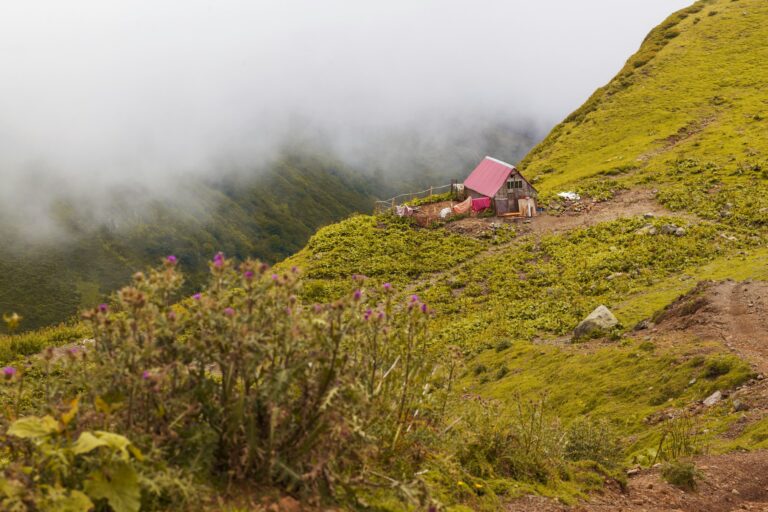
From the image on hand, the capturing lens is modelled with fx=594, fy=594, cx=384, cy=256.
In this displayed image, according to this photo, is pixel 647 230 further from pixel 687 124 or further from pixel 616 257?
pixel 687 124

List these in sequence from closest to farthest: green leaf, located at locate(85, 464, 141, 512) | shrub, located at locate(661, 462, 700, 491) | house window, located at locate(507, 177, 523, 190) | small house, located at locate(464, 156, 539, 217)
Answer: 1. green leaf, located at locate(85, 464, 141, 512)
2. shrub, located at locate(661, 462, 700, 491)
3. small house, located at locate(464, 156, 539, 217)
4. house window, located at locate(507, 177, 523, 190)

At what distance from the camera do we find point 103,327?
13.0 ft

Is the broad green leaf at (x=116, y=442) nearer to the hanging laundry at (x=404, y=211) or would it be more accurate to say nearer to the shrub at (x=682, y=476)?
the shrub at (x=682, y=476)

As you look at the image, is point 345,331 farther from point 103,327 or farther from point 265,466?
point 103,327

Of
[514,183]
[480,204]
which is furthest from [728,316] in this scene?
[480,204]

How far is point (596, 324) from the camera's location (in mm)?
22281

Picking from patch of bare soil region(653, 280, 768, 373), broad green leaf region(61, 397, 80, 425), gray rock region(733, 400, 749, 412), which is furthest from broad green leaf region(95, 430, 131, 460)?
patch of bare soil region(653, 280, 768, 373)

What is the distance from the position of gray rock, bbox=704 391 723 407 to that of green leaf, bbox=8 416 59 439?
14757mm

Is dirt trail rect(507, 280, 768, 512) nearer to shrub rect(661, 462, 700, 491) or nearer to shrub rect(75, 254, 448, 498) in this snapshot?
shrub rect(661, 462, 700, 491)

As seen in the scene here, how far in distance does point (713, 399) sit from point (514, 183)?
3182 centimetres

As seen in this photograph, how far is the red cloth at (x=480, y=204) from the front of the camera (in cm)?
4569

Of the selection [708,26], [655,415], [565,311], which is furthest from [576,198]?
[708,26]

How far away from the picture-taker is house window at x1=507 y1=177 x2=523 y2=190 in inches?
1763

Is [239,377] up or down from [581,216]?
up
